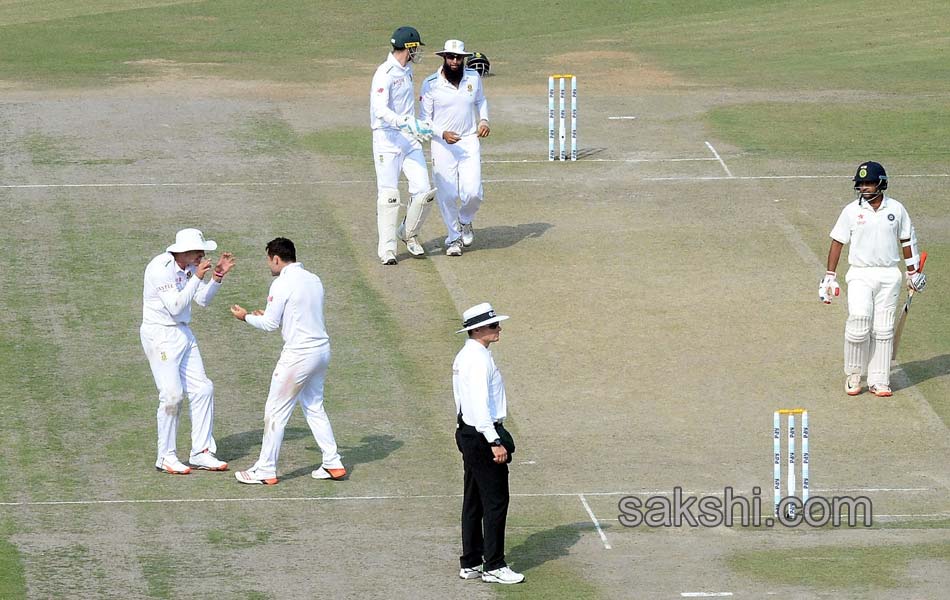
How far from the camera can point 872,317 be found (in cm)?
1541

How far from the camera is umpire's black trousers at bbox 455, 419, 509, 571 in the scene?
11484 millimetres

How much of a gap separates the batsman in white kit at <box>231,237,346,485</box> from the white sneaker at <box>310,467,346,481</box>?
0.14 feet

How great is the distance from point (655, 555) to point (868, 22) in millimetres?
23397

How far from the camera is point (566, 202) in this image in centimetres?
2141

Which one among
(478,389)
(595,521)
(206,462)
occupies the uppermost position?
(478,389)

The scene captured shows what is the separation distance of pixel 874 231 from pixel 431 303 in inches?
194

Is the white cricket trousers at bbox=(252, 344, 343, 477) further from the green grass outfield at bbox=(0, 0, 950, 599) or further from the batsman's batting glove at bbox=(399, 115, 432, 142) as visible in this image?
the batsman's batting glove at bbox=(399, 115, 432, 142)

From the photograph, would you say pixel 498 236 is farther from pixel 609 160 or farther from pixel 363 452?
pixel 363 452

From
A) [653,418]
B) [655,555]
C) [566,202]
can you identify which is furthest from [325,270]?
[655,555]

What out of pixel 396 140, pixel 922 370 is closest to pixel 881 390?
pixel 922 370

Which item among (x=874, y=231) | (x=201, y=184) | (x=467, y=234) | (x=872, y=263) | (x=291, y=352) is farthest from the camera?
(x=201, y=184)

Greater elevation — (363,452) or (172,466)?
(172,466)

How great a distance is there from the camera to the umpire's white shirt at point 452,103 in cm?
1873

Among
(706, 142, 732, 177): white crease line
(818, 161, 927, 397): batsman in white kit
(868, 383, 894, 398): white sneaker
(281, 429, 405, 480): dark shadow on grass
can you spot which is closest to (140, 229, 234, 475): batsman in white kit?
(281, 429, 405, 480): dark shadow on grass
